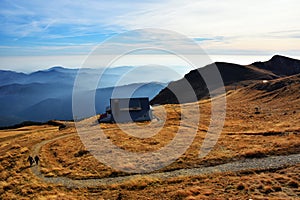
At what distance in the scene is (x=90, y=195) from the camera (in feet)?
81.1

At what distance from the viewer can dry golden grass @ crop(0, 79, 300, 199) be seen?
23375 millimetres

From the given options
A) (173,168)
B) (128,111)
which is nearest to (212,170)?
(173,168)

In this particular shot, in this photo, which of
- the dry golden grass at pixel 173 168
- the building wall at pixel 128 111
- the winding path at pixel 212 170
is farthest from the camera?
the building wall at pixel 128 111

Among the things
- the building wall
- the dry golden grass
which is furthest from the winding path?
the building wall

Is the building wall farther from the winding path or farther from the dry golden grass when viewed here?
the winding path

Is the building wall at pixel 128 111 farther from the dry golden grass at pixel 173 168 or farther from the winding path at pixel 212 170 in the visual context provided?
the winding path at pixel 212 170

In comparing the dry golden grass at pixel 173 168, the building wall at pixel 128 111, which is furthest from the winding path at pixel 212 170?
the building wall at pixel 128 111

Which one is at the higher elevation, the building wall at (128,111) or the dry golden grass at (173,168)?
the building wall at (128,111)

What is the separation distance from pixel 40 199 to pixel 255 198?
1890 centimetres

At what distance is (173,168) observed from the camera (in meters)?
30.5

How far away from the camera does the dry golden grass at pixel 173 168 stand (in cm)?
2338

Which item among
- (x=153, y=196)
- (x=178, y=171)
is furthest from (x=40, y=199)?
(x=178, y=171)

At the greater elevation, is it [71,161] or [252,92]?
[252,92]

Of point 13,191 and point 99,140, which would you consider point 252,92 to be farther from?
point 13,191
